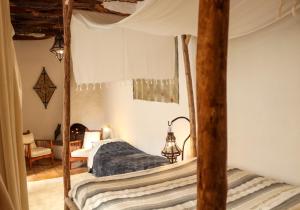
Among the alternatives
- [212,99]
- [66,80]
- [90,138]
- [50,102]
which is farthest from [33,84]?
[212,99]

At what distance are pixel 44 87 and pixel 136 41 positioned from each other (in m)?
4.00

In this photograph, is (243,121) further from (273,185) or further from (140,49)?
(140,49)

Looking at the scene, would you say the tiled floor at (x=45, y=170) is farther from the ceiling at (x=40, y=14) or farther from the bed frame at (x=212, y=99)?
the bed frame at (x=212, y=99)

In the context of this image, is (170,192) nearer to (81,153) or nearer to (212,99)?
(212,99)

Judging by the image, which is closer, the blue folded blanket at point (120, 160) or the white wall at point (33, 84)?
the blue folded blanket at point (120, 160)

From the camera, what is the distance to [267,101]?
2.74m

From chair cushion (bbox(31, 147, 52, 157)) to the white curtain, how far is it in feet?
17.2

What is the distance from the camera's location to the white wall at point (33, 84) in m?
6.49

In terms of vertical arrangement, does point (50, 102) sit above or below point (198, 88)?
below

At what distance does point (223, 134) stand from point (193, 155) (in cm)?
258

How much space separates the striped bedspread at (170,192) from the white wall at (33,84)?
4.07 metres

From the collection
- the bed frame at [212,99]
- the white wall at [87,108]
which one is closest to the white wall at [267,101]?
the bed frame at [212,99]

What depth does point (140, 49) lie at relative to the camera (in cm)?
334

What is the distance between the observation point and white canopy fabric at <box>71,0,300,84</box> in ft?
7.73
